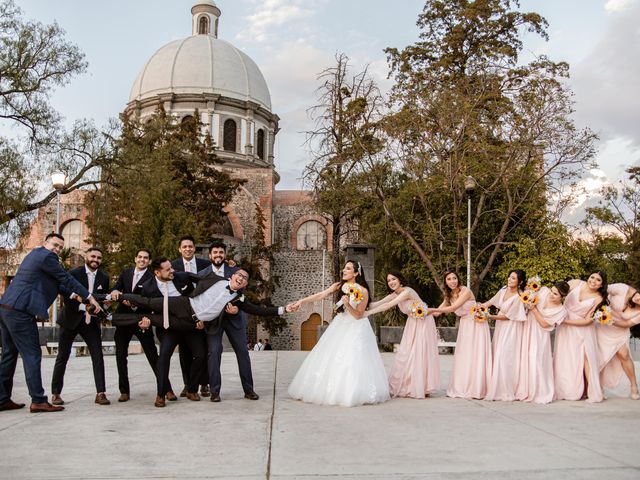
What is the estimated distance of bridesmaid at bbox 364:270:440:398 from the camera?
8.77 metres

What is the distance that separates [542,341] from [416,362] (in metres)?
1.65

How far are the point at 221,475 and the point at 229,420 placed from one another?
2203 mm

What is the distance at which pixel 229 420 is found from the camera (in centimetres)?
671

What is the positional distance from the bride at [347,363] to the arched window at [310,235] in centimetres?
3794

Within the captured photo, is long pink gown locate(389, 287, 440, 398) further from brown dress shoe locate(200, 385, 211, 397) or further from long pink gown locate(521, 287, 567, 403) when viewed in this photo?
brown dress shoe locate(200, 385, 211, 397)

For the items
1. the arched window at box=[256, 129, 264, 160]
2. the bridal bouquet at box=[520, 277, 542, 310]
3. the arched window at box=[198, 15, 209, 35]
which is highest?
the arched window at box=[198, 15, 209, 35]

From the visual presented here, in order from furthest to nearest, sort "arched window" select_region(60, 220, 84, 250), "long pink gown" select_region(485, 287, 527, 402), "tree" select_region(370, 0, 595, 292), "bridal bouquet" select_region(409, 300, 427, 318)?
"arched window" select_region(60, 220, 84, 250), "tree" select_region(370, 0, 595, 292), "bridal bouquet" select_region(409, 300, 427, 318), "long pink gown" select_region(485, 287, 527, 402)

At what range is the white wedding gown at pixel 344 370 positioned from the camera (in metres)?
7.89

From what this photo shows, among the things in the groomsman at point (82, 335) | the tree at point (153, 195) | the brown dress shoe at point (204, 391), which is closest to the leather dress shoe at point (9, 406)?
the groomsman at point (82, 335)

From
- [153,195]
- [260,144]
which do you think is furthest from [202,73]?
[153,195]

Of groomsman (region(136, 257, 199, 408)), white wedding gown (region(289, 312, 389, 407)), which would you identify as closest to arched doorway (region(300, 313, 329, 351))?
white wedding gown (region(289, 312, 389, 407))

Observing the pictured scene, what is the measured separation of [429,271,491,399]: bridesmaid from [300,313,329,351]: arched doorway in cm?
3200

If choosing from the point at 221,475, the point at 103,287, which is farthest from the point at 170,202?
the point at 221,475

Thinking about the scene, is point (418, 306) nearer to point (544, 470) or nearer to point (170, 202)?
point (544, 470)
